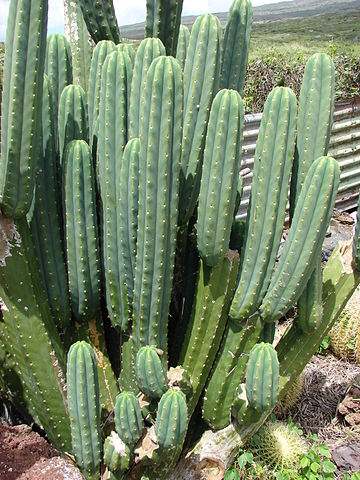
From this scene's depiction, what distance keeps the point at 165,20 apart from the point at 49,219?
1.12 meters

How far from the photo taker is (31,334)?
250 centimetres

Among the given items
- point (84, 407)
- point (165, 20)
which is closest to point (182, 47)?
point (165, 20)

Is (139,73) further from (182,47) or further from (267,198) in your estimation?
(267,198)

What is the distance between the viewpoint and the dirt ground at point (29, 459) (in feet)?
7.93

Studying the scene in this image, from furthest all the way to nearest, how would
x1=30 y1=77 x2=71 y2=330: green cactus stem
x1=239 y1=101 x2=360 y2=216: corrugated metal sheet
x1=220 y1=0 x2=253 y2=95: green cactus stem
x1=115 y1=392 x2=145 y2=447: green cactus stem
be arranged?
x1=239 y1=101 x2=360 y2=216: corrugated metal sheet
x1=220 y1=0 x2=253 y2=95: green cactus stem
x1=30 y1=77 x2=71 y2=330: green cactus stem
x1=115 y1=392 x2=145 y2=447: green cactus stem

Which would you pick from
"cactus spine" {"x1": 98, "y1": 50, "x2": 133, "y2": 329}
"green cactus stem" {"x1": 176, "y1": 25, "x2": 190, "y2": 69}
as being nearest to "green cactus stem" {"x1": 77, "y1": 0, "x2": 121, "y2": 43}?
"green cactus stem" {"x1": 176, "y1": 25, "x2": 190, "y2": 69}

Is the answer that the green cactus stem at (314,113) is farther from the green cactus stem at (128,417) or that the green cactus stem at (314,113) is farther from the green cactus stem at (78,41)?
the green cactus stem at (78,41)

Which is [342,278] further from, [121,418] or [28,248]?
[28,248]

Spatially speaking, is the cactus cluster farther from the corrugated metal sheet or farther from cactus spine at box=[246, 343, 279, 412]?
the corrugated metal sheet

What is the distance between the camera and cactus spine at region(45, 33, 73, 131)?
9.09 ft

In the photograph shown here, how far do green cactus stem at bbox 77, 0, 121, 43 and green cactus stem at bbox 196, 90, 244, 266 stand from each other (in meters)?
0.93

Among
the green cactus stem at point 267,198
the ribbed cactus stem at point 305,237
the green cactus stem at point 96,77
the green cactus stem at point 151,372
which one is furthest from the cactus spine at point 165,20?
the green cactus stem at point 151,372

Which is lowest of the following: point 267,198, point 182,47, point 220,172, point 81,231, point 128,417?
point 128,417

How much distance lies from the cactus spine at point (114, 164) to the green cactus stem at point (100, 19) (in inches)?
17.8
